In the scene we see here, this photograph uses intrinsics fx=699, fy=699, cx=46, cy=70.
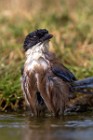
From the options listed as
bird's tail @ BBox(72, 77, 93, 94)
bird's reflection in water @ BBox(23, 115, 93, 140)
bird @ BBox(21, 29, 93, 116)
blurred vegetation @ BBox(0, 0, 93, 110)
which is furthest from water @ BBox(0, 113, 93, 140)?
blurred vegetation @ BBox(0, 0, 93, 110)

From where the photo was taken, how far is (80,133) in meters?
7.50

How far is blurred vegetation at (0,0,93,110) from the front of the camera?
10.2m

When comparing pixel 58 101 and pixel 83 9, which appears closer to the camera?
pixel 58 101

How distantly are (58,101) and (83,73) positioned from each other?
162cm

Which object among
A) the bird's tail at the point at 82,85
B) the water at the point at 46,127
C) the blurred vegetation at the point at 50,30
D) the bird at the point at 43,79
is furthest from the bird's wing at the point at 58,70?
the blurred vegetation at the point at 50,30

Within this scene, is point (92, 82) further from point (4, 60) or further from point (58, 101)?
point (4, 60)

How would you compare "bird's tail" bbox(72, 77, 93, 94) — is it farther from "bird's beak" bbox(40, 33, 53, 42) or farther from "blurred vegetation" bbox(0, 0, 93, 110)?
"blurred vegetation" bbox(0, 0, 93, 110)

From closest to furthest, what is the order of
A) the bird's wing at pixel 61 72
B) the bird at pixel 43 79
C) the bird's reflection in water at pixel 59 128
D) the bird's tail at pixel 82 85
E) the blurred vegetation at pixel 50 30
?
the bird's reflection in water at pixel 59 128, the bird at pixel 43 79, the bird's wing at pixel 61 72, the bird's tail at pixel 82 85, the blurred vegetation at pixel 50 30

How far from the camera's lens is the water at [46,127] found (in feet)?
24.1

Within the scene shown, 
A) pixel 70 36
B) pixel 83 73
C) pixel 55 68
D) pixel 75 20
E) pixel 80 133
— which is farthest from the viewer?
pixel 75 20

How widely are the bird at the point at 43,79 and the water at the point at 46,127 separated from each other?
0.18m

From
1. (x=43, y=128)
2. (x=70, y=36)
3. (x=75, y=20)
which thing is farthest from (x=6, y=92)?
(x=75, y=20)

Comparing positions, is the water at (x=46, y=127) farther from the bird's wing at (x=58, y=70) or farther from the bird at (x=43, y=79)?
the bird's wing at (x=58, y=70)

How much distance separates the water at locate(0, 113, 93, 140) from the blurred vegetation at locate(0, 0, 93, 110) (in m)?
0.88
